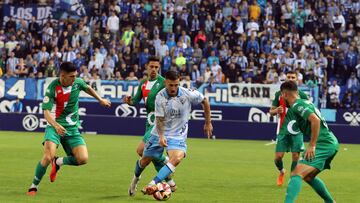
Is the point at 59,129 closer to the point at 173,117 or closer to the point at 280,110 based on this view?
the point at 173,117

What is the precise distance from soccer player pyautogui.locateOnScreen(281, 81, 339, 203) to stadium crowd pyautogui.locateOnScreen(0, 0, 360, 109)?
20868 mm

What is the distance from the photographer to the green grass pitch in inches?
562

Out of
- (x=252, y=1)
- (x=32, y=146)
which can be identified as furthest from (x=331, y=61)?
(x=32, y=146)

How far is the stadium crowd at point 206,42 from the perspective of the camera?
114ft

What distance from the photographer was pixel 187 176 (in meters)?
18.0

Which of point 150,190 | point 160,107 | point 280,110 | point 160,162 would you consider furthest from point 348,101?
point 150,190

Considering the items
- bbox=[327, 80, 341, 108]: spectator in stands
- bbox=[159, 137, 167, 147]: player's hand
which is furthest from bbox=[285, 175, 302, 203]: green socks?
bbox=[327, 80, 341, 108]: spectator in stands

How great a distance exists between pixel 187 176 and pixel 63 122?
4.12 meters

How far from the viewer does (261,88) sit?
33688 mm

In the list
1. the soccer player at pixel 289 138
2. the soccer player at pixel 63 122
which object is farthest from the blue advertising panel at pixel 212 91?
the soccer player at pixel 63 122

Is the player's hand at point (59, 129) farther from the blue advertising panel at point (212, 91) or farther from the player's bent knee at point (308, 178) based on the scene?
the blue advertising panel at point (212, 91)

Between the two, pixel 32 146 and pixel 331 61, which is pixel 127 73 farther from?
pixel 32 146

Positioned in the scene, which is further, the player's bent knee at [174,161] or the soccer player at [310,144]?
the player's bent knee at [174,161]

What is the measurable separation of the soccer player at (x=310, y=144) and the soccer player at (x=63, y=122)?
3680mm
